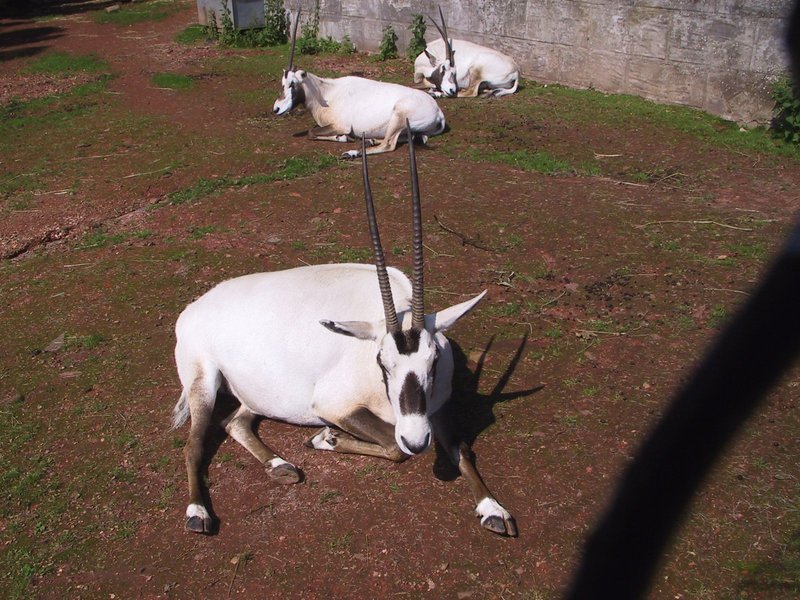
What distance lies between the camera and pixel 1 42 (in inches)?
723

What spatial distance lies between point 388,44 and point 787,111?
26.0 feet

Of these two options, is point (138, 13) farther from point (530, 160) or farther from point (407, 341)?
point (407, 341)

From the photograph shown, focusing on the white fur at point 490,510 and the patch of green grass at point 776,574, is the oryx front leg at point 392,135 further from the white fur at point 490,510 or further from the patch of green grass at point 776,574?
the patch of green grass at point 776,574

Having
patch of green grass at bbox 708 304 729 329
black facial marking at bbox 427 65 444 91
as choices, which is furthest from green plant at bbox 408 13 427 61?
patch of green grass at bbox 708 304 729 329

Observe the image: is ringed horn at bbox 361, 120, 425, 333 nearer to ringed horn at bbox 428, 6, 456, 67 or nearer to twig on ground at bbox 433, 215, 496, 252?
twig on ground at bbox 433, 215, 496, 252

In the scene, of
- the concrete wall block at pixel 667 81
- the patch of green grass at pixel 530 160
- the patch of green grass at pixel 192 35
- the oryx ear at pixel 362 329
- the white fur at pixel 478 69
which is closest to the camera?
the oryx ear at pixel 362 329

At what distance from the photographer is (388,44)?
51.1ft

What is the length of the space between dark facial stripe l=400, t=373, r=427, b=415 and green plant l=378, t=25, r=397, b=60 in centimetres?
1248

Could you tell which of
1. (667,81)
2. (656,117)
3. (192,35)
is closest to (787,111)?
(656,117)

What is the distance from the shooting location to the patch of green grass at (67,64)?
15219 millimetres

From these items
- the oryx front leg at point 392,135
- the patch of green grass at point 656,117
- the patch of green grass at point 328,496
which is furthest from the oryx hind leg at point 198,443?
the patch of green grass at point 656,117

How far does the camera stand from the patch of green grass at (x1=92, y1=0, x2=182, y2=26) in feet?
65.0

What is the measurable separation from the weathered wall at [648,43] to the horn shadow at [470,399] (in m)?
6.82

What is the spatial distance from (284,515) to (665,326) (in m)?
3.18
